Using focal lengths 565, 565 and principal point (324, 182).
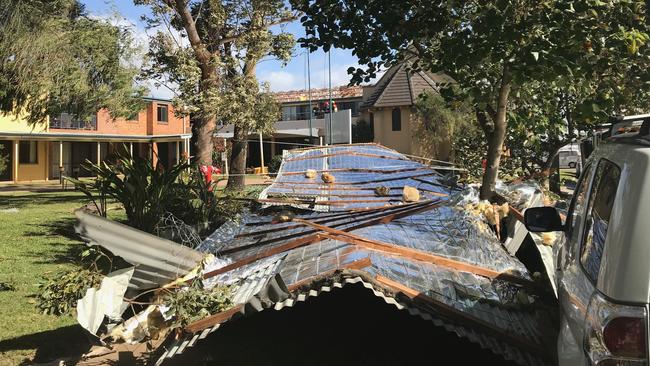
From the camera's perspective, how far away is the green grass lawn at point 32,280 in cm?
527

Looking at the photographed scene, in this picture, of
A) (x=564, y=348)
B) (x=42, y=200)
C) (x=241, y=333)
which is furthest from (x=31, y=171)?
(x=564, y=348)

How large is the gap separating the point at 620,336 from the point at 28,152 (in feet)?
125

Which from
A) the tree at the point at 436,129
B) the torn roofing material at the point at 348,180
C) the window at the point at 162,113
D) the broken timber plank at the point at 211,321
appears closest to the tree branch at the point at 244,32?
the torn roofing material at the point at 348,180

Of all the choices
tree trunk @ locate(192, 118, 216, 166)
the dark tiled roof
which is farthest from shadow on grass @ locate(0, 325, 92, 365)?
the dark tiled roof

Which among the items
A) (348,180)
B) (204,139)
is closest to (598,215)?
(348,180)

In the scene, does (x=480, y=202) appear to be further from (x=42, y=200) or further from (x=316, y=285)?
(x=42, y=200)

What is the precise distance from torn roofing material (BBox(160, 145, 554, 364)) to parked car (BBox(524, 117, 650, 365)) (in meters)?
1.09

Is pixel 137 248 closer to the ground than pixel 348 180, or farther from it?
closer to the ground

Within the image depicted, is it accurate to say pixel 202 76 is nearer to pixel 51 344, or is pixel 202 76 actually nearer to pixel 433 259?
pixel 51 344

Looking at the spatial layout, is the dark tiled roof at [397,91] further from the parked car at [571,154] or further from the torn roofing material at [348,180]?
the torn roofing material at [348,180]

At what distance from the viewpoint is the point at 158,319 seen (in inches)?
170

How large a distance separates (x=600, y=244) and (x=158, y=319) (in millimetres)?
3208

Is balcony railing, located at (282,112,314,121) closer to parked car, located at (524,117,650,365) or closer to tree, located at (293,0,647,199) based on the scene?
tree, located at (293,0,647,199)

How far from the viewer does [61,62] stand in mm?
14555
